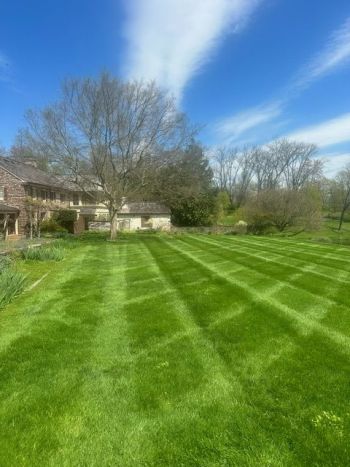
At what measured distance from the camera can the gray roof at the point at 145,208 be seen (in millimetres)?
48594

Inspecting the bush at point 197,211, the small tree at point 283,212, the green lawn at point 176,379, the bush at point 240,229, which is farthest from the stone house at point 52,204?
the green lawn at point 176,379

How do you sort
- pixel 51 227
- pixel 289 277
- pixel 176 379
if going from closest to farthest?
pixel 176 379, pixel 289 277, pixel 51 227

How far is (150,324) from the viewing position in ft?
21.5

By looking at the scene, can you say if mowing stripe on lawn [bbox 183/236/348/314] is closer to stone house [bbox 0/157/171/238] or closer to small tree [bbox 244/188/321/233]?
stone house [bbox 0/157/171/238]

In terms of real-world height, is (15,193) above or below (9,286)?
above

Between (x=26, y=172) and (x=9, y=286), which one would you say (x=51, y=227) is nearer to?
(x=26, y=172)

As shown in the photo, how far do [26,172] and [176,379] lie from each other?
37.0m

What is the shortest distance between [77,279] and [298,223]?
123 ft

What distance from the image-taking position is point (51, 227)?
37594 millimetres

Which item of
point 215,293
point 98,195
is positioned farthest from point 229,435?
point 98,195

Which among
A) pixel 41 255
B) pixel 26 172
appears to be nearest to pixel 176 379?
pixel 41 255

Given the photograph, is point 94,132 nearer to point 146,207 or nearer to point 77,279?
point 77,279

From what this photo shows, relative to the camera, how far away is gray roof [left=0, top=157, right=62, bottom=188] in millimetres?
33875

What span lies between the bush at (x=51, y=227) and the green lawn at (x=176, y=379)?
97.4 feet
